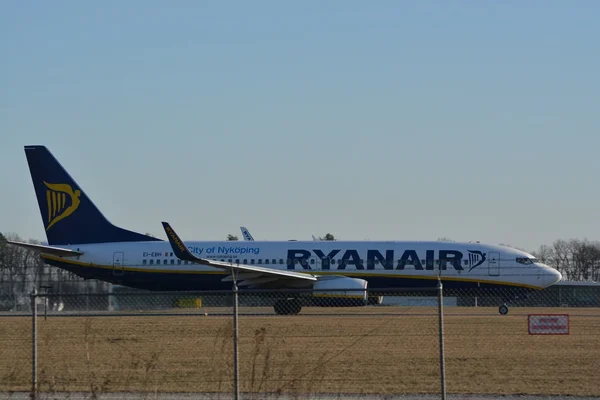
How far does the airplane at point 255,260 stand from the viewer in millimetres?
38750

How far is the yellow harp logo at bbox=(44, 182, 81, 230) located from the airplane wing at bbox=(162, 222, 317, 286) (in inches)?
270

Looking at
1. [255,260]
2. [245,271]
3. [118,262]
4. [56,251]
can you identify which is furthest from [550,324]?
[56,251]

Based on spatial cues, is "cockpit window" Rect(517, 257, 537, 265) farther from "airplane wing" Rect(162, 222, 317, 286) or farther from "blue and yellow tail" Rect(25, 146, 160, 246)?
"blue and yellow tail" Rect(25, 146, 160, 246)

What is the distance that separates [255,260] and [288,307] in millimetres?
4548

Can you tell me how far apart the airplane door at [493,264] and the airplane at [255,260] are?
0.14ft

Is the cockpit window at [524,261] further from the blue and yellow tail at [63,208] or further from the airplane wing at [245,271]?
the blue and yellow tail at [63,208]

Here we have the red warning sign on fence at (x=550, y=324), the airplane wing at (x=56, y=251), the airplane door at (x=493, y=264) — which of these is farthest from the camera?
the airplane wing at (x=56, y=251)

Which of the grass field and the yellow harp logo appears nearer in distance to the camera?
the grass field

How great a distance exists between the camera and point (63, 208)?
42.2 meters

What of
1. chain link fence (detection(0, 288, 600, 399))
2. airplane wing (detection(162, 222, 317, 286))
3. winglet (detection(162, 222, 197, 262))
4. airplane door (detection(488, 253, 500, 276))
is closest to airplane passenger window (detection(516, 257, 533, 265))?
airplane door (detection(488, 253, 500, 276))

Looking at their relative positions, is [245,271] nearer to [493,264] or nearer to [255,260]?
[255,260]

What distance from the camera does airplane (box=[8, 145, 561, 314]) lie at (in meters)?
38.8

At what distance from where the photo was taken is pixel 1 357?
2075 centimetres

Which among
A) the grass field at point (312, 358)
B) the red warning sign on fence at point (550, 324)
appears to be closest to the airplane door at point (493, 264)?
the grass field at point (312, 358)
